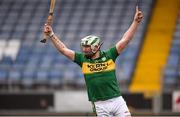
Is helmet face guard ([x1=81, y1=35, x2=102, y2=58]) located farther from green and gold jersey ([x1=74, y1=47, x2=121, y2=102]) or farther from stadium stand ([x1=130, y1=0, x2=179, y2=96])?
stadium stand ([x1=130, y1=0, x2=179, y2=96])

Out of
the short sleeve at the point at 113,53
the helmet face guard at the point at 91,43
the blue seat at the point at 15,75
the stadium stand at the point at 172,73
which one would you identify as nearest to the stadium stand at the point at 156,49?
the stadium stand at the point at 172,73

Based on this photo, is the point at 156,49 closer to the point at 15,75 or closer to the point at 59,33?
the point at 59,33

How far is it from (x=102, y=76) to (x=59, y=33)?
1276 centimetres

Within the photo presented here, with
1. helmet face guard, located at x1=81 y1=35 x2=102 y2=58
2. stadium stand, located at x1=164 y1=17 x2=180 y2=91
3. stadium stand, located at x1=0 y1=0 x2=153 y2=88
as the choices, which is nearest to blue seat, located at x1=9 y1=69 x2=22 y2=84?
stadium stand, located at x1=0 y1=0 x2=153 y2=88

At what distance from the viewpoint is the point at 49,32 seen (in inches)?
355

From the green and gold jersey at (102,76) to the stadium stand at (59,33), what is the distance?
28.9 feet

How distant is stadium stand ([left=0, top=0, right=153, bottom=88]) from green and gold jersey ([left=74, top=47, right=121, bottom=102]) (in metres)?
8.82

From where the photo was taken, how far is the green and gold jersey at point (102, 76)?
8.92 metres

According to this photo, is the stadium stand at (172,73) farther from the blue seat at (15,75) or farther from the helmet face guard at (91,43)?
the helmet face guard at (91,43)

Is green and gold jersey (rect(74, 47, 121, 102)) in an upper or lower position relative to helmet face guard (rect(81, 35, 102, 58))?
lower

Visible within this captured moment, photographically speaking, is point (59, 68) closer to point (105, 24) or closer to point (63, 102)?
point (63, 102)

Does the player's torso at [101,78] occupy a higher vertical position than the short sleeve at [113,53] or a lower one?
lower

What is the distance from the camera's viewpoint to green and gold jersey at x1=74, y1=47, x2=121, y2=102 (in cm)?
892

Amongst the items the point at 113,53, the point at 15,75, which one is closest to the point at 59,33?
the point at 15,75
